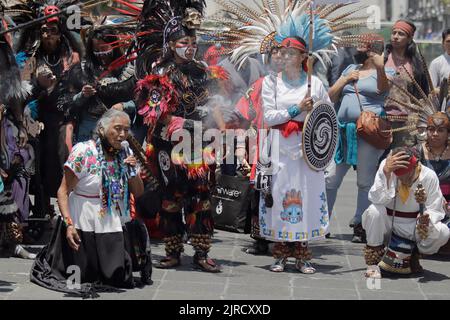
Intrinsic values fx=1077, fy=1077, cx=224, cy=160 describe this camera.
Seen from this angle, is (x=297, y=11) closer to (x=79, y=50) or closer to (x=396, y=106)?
(x=396, y=106)

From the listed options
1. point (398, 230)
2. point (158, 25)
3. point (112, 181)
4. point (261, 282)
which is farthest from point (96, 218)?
point (398, 230)

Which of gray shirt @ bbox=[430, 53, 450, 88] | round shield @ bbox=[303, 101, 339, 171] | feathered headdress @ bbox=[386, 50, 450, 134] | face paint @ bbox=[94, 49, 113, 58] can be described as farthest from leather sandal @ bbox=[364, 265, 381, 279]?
gray shirt @ bbox=[430, 53, 450, 88]

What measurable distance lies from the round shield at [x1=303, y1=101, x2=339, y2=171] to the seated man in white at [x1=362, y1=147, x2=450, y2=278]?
16.6 inches

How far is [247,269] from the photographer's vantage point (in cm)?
817

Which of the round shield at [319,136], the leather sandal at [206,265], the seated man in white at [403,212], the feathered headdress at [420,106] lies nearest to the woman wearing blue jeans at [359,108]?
the feathered headdress at [420,106]

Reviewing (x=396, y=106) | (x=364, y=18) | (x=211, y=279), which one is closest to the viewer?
(x=211, y=279)

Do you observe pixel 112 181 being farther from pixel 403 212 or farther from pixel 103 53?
pixel 403 212

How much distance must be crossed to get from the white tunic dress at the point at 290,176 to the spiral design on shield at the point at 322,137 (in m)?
0.13

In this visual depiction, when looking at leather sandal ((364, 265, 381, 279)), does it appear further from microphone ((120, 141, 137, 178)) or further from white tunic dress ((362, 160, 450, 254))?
microphone ((120, 141, 137, 178))

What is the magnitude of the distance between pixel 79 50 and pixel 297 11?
1.99m

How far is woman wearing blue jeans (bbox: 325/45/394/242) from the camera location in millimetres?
9320

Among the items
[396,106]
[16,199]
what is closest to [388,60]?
[396,106]

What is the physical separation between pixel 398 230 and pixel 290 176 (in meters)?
0.89

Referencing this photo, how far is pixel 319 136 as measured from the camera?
26.1ft
